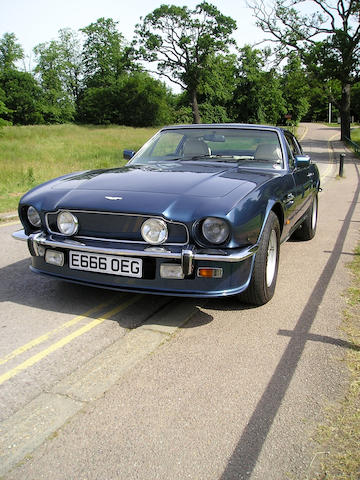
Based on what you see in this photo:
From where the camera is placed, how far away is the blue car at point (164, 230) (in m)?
3.40

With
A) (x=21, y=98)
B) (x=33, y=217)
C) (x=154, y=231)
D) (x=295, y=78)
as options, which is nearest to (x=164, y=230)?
(x=154, y=231)

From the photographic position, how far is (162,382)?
278 centimetres

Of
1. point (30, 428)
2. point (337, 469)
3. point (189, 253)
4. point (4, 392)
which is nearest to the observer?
point (337, 469)

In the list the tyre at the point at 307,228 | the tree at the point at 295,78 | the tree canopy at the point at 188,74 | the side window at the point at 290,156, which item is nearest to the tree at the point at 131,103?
the tree canopy at the point at 188,74

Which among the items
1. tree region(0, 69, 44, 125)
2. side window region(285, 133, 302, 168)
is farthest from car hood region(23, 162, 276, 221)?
tree region(0, 69, 44, 125)

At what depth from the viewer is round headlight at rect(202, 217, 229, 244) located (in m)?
3.36

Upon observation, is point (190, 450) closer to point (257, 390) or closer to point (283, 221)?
point (257, 390)

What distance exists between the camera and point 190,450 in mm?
2172

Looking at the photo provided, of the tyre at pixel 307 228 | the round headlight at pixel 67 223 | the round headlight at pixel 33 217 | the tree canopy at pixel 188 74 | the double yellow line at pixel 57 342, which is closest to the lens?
the double yellow line at pixel 57 342

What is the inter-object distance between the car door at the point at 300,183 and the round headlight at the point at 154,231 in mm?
2110

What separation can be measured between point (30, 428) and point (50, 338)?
1.07 metres

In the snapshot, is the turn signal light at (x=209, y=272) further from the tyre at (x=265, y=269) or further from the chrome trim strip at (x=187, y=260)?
the tyre at (x=265, y=269)

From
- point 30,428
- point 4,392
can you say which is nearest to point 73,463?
point 30,428

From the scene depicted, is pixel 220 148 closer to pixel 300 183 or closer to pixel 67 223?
pixel 300 183
